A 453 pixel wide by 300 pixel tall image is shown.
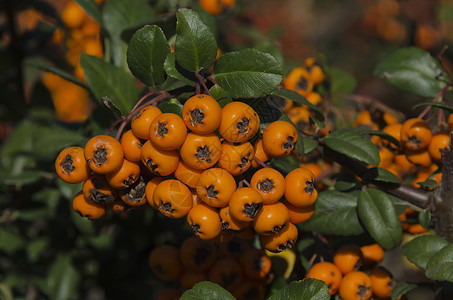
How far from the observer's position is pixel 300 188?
115 cm

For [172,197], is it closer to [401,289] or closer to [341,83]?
[401,289]

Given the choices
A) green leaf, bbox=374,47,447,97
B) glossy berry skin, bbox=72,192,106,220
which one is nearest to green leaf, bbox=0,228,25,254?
glossy berry skin, bbox=72,192,106,220

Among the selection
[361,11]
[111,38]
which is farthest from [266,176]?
[361,11]

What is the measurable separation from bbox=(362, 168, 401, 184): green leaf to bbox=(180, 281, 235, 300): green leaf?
593 millimetres

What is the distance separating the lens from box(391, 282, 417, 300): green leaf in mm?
1459

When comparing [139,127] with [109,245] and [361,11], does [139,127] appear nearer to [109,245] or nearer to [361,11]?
[109,245]

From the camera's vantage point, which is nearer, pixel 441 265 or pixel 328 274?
pixel 441 265

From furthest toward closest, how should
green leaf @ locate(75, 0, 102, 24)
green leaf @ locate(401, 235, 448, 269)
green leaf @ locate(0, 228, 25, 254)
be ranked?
green leaf @ locate(0, 228, 25, 254), green leaf @ locate(75, 0, 102, 24), green leaf @ locate(401, 235, 448, 269)

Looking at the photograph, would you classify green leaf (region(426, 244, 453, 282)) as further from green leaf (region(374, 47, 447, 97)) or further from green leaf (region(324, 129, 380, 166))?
green leaf (region(374, 47, 447, 97))

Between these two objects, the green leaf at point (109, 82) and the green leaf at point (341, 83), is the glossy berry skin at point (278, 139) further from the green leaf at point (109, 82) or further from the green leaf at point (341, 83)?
the green leaf at point (341, 83)

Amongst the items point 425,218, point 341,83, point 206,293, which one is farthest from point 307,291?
point 341,83

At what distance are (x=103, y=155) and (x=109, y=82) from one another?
66cm

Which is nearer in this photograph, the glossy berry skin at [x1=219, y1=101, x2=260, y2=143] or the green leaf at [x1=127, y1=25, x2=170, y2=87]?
the glossy berry skin at [x1=219, y1=101, x2=260, y2=143]

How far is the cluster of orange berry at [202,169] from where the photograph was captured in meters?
1.08
